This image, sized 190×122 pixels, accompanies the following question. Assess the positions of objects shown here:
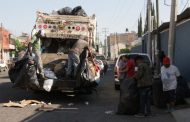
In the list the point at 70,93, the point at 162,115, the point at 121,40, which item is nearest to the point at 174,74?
the point at 162,115

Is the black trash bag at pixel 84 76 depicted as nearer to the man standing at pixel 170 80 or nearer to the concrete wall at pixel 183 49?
the man standing at pixel 170 80

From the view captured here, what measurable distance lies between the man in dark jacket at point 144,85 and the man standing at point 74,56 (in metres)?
4.49

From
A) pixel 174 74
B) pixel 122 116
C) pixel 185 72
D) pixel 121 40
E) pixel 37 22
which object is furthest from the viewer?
pixel 121 40

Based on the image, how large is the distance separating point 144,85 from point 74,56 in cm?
518

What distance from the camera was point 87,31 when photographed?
2009 centimetres

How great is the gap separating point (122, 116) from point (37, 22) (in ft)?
25.8

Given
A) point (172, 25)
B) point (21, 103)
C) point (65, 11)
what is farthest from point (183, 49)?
point (21, 103)

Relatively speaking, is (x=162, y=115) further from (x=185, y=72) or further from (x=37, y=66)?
(x=185, y=72)

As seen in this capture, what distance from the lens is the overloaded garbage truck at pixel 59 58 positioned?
16719 millimetres

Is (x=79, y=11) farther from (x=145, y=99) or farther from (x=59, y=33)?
(x=145, y=99)

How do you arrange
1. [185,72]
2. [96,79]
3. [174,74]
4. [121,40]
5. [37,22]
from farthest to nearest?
[121,40] → [185,72] → [37,22] → [96,79] → [174,74]

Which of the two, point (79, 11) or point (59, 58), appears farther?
point (79, 11)

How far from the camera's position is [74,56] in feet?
59.4

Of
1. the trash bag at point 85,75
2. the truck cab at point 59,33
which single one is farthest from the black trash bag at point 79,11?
the trash bag at point 85,75
